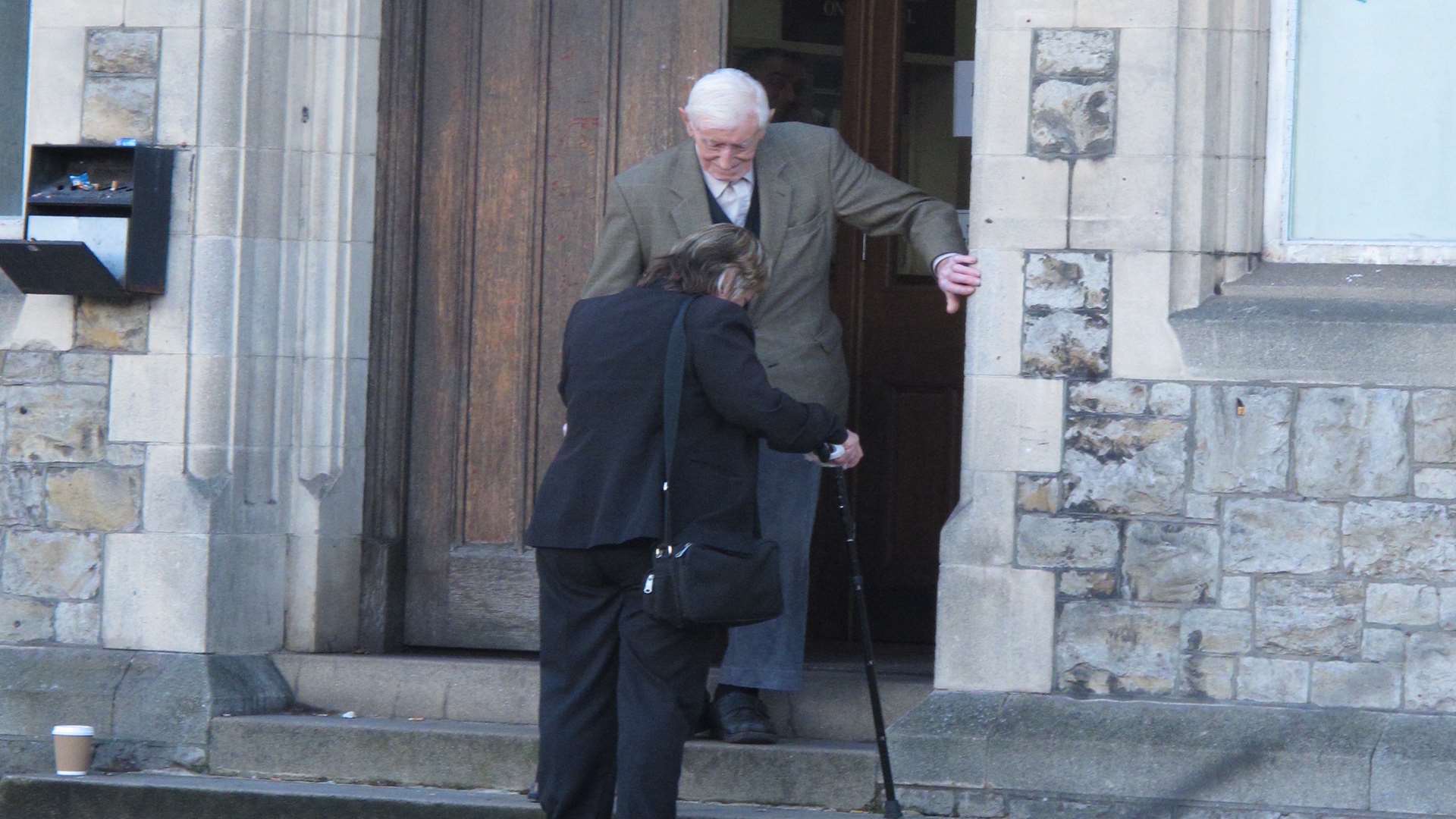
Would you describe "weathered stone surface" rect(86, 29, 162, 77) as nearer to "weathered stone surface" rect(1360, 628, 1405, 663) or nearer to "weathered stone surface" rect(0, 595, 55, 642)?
"weathered stone surface" rect(0, 595, 55, 642)

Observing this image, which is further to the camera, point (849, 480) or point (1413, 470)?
point (849, 480)

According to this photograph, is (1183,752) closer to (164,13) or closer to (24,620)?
(24,620)

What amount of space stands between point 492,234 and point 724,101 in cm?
137

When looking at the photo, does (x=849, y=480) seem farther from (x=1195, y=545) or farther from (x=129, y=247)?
(x=129, y=247)

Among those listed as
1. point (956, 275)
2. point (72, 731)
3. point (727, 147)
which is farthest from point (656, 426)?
point (72, 731)

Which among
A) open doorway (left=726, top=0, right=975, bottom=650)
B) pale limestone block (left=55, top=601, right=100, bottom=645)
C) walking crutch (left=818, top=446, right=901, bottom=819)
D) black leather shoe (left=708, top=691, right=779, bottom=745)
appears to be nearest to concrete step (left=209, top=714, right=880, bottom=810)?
black leather shoe (left=708, top=691, right=779, bottom=745)

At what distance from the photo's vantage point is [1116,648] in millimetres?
5531

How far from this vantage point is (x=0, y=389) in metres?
6.41

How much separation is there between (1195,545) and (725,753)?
1.39m

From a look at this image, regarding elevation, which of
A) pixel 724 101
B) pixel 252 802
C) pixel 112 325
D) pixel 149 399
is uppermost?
pixel 724 101

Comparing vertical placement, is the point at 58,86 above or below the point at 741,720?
above

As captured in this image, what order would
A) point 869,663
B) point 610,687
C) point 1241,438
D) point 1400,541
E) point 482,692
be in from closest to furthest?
point 610,687 < point 869,663 < point 1400,541 < point 1241,438 < point 482,692

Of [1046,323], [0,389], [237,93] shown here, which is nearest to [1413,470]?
[1046,323]

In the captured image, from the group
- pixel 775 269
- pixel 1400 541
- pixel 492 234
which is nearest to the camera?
pixel 1400 541
